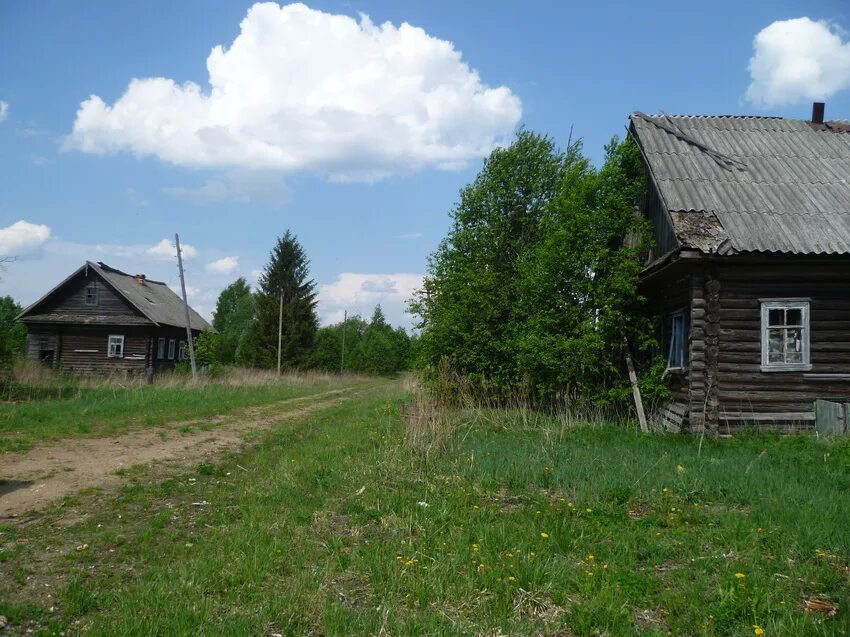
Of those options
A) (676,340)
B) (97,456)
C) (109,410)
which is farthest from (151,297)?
(676,340)

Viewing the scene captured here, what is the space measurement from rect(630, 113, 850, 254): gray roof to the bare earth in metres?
10.1

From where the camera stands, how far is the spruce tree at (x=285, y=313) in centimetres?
4459

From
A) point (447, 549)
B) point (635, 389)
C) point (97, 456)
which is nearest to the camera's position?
point (447, 549)

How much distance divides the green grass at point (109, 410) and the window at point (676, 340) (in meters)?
11.2

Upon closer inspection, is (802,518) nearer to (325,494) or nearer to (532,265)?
(325,494)

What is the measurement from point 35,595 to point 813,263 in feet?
47.0

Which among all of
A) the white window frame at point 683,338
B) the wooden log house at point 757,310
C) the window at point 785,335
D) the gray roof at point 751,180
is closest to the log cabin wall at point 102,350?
the gray roof at point 751,180

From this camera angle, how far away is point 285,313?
4469 cm

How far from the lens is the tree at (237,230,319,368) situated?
146ft

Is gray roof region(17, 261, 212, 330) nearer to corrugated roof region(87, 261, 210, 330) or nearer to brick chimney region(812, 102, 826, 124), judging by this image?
corrugated roof region(87, 261, 210, 330)

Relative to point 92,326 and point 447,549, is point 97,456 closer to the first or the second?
point 447,549

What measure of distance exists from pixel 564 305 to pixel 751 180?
17.4ft

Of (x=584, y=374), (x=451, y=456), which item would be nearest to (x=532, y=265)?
(x=584, y=374)

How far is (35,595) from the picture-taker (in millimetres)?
4504
